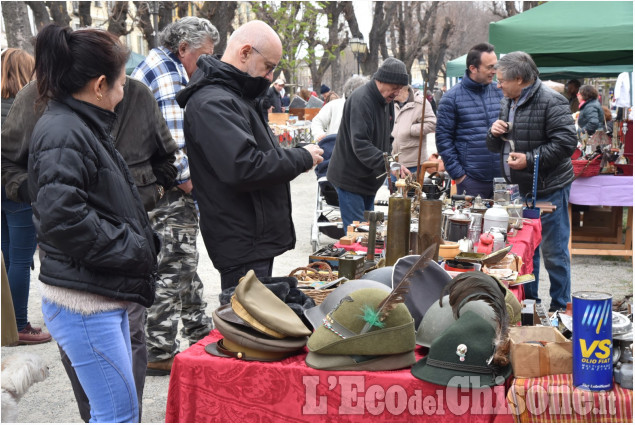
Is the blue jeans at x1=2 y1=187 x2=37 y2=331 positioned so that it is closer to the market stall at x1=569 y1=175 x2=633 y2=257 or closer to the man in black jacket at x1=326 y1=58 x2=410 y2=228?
the man in black jacket at x1=326 y1=58 x2=410 y2=228

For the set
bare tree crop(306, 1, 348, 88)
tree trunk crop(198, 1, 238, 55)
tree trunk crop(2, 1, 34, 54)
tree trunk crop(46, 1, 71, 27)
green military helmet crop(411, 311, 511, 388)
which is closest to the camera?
green military helmet crop(411, 311, 511, 388)

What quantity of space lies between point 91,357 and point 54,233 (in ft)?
1.41

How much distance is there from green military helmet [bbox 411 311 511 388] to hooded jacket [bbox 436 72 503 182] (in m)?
3.74

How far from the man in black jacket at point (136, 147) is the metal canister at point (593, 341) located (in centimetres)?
196

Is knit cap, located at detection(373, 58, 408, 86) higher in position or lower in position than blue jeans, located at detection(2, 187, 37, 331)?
higher

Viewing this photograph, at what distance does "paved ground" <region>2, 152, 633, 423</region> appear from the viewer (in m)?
3.74

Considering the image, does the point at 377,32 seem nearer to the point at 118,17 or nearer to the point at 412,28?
the point at 412,28

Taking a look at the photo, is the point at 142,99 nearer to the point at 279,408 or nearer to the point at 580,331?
the point at 279,408

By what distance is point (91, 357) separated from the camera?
230 cm

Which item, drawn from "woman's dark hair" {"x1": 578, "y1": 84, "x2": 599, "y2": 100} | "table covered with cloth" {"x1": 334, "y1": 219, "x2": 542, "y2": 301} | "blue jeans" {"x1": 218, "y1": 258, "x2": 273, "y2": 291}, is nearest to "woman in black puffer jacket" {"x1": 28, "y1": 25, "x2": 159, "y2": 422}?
"blue jeans" {"x1": 218, "y1": 258, "x2": 273, "y2": 291}

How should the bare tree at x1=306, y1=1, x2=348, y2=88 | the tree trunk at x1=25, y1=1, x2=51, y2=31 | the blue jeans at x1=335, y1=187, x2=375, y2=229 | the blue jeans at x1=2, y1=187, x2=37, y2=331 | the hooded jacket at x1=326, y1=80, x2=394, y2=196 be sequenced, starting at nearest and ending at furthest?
the blue jeans at x1=2, y1=187, x2=37, y2=331, the hooded jacket at x1=326, y1=80, x2=394, y2=196, the blue jeans at x1=335, y1=187, x2=375, y2=229, the tree trunk at x1=25, y1=1, x2=51, y2=31, the bare tree at x1=306, y1=1, x2=348, y2=88

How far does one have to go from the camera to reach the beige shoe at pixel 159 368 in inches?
164

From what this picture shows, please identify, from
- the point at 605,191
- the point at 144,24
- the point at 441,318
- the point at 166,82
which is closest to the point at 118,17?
the point at 144,24

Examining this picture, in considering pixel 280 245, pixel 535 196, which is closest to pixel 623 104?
pixel 535 196
